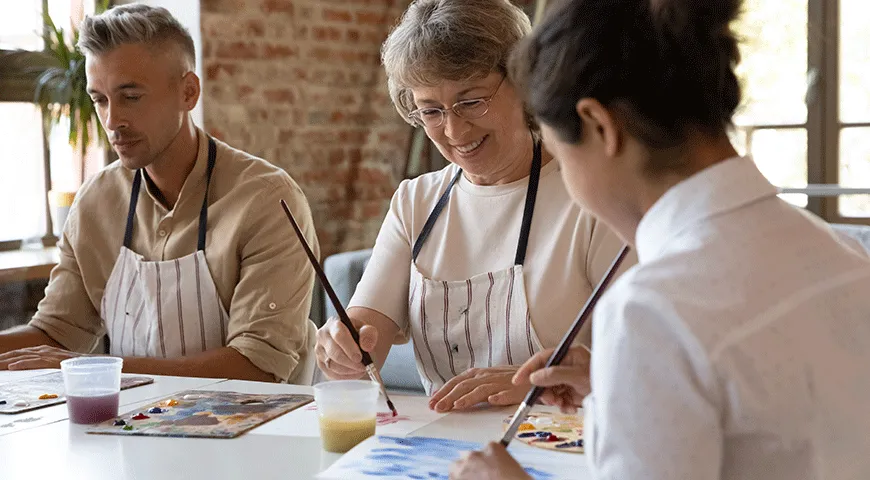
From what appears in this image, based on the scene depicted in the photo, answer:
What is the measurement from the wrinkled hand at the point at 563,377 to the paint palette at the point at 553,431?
0.13 ft

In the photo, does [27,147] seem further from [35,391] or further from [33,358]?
[35,391]

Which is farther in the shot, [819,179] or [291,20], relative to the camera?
[819,179]

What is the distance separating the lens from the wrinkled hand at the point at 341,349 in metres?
1.89

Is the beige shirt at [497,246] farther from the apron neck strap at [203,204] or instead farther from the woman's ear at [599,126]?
the woman's ear at [599,126]

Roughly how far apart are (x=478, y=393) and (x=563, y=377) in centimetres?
47

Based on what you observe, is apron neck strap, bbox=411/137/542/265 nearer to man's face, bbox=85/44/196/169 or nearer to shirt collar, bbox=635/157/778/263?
man's face, bbox=85/44/196/169

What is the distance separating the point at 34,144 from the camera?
13.8 feet

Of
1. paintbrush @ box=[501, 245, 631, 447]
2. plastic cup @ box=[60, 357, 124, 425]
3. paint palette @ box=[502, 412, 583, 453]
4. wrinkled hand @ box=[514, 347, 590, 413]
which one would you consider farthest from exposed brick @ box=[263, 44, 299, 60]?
paintbrush @ box=[501, 245, 631, 447]

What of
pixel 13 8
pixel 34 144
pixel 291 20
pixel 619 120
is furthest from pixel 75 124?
pixel 619 120

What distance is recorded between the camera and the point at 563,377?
4.30 ft

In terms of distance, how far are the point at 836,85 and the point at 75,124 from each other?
12.4 ft

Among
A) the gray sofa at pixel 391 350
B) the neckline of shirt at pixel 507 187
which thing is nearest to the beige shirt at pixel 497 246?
the neckline of shirt at pixel 507 187

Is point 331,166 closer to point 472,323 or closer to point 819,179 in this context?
point 819,179

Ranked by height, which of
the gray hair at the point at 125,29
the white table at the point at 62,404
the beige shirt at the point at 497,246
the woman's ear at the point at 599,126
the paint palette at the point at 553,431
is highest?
the gray hair at the point at 125,29
